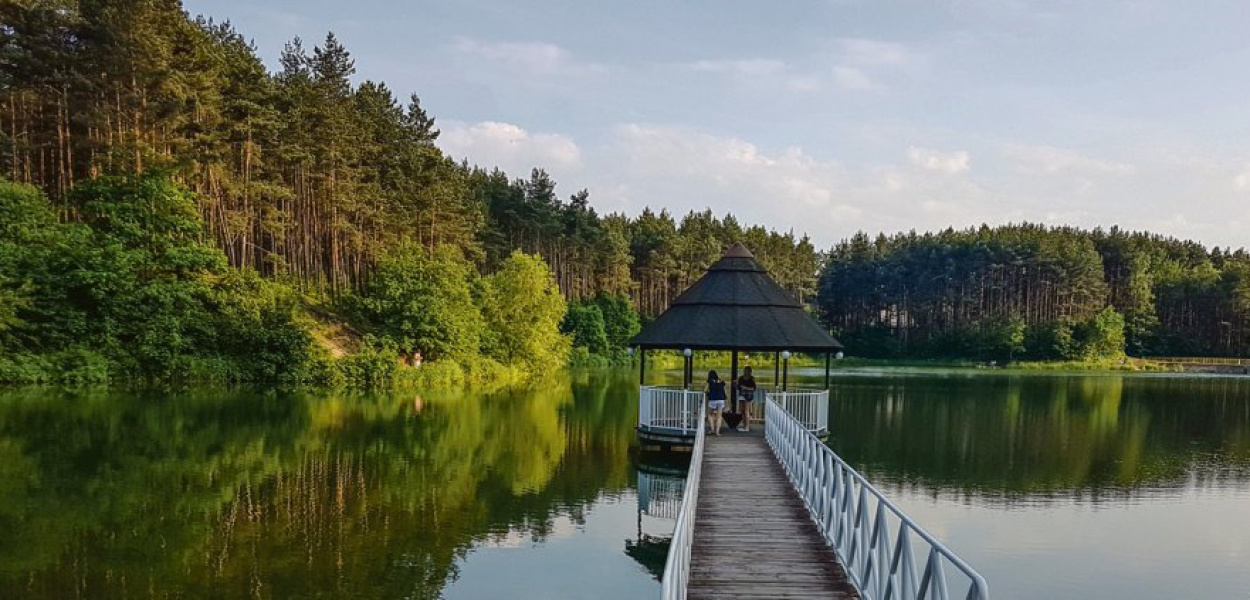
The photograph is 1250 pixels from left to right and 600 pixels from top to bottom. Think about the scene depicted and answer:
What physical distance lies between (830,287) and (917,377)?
4228cm

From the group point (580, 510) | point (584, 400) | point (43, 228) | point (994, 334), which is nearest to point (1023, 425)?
point (584, 400)

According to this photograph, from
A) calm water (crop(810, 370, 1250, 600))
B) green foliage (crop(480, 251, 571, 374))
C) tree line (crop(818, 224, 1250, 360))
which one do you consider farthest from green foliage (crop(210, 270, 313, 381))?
tree line (crop(818, 224, 1250, 360))

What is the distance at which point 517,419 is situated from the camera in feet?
99.6

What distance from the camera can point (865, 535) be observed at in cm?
878

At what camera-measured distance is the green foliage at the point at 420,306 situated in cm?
4475

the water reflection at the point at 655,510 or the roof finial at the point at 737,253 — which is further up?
the roof finial at the point at 737,253

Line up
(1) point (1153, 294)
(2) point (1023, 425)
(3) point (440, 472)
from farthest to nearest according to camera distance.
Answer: (1) point (1153, 294)
(2) point (1023, 425)
(3) point (440, 472)

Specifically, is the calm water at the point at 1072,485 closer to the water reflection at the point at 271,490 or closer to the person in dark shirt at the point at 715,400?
the person in dark shirt at the point at 715,400

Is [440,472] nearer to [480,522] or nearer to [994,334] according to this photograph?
[480,522]

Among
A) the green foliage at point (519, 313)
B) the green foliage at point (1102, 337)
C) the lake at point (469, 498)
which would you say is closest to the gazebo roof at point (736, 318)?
the lake at point (469, 498)

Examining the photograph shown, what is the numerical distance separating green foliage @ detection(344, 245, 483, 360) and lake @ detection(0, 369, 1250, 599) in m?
11.2

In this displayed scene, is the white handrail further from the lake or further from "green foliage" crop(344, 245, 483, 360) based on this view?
"green foliage" crop(344, 245, 483, 360)

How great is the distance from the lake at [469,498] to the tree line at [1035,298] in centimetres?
6108

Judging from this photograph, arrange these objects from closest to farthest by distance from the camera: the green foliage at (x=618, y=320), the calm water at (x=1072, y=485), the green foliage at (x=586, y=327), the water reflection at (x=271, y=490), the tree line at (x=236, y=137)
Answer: the water reflection at (x=271, y=490) < the calm water at (x=1072, y=485) < the tree line at (x=236, y=137) < the green foliage at (x=586, y=327) < the green foliage at (x=618, y=320)
